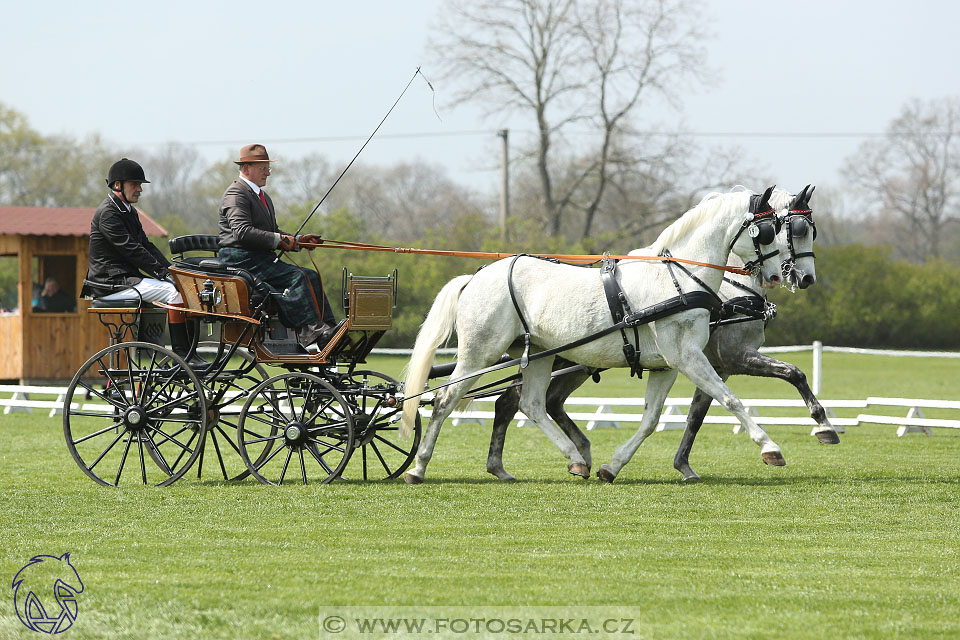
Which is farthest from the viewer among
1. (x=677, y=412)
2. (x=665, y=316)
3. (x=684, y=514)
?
(x=677, y=412)

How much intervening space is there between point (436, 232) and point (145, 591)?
3203 cm

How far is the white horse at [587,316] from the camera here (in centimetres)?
804

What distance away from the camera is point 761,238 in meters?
8.03

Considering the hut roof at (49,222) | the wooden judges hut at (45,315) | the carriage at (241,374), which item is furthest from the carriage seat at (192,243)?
the wooden judges hut at (45,315)

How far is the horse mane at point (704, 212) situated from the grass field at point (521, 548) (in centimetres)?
184

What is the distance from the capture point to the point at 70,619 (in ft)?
14.4

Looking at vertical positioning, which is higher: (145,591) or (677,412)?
(145,591)

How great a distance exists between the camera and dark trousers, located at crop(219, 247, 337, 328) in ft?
26.9

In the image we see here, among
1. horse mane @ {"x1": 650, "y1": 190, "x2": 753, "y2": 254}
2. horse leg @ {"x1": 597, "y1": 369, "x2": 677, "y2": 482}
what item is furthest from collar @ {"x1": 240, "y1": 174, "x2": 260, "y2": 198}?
horse leg @ {"x1": 597, "y1": 369, "x2": 677, "y2": 482}

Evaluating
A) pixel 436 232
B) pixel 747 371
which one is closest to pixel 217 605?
pixel 747 371

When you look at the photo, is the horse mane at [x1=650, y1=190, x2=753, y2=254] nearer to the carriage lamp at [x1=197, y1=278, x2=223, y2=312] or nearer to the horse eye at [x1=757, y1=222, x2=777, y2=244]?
the horse eye at [x1=757, y1=222, x2=777, y2=244]

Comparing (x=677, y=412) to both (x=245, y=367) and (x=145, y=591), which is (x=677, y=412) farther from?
(x=145, y=591)

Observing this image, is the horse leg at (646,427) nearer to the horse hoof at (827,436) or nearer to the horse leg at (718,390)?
the horse leg at (718,390)

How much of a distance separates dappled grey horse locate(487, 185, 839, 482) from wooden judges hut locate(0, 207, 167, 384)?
11846 millimetres
